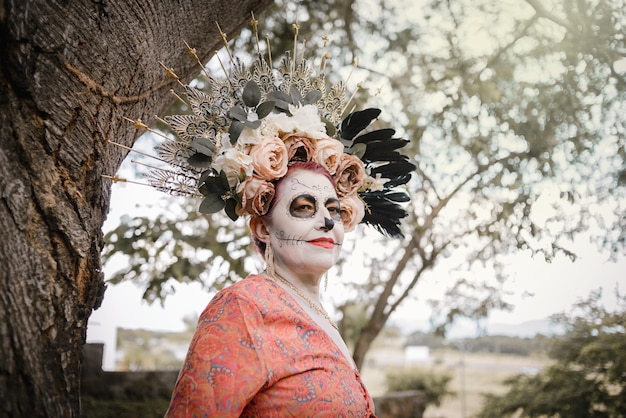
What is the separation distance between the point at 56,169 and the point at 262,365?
752 mm

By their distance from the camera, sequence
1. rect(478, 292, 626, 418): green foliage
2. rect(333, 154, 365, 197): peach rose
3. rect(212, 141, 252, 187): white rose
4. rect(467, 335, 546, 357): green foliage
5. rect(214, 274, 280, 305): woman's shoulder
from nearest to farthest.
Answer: rect(214, 274, 280, 305): woman's shoulder < rect(212, 141, 252, 187): white rose < rect(333, 154, 365, 197): peach rose < rect(478, 292, 626, 418): green foliage < rect(467, 335, 546, 357): green foliage

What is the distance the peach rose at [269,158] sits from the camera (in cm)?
195

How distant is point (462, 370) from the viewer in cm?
835

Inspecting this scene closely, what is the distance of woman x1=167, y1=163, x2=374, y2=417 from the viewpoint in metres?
1.58

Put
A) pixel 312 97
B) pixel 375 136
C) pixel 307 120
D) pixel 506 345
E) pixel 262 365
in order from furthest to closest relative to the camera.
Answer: pixel 506 345 → pixel 375 136 → pixel 312 97 → pixel 307 120 → pixel 262 365

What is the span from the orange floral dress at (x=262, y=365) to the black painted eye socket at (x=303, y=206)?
10.1 inches

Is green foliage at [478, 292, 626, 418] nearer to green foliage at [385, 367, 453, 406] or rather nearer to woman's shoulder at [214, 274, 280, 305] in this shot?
green foliage at [385, 367, 453, 406]

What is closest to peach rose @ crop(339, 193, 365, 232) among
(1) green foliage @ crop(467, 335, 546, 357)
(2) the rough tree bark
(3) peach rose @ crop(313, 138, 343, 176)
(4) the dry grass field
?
(3) peach rose @ crop(313, 138, 343, 176)

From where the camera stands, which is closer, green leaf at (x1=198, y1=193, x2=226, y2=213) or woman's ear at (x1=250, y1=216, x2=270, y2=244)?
green leaf at (x1=198, y1=193, x2=226, y2=213)

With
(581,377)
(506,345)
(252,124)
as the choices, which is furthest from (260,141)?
(506,345)

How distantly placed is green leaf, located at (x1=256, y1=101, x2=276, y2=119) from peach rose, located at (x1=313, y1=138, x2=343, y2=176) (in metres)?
0.21

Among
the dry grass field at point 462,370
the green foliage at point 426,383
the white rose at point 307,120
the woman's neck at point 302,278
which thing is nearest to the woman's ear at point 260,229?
the woman's neck at point 302,278

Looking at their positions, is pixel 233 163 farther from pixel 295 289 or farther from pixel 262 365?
pixel 262 365

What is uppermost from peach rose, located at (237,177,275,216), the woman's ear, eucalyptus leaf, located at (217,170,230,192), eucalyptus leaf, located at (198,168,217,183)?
eucalyptus leaf, located at (198,168,217,183)
